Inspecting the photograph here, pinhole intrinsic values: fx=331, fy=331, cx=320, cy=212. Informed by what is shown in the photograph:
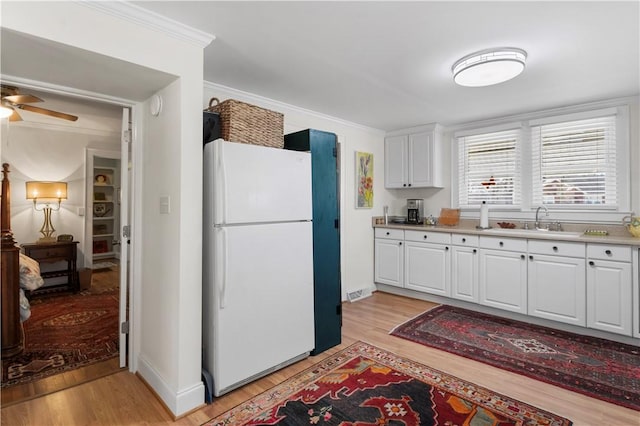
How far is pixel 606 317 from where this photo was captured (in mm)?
2992

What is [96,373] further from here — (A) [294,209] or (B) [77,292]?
(B) [77,292]

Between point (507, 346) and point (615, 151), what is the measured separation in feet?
7.69

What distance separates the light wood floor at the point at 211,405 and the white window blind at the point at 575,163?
7.46ft

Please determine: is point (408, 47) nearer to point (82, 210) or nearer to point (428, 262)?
point (428, 262)

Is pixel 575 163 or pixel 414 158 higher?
pixel 414 158

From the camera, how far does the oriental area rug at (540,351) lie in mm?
2330

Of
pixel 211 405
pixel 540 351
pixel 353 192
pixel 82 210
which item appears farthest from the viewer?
pixel 82 210

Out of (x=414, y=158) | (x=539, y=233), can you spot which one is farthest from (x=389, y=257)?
(x=539, y=233)

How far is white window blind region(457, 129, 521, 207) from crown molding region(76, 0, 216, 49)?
11.6 ft

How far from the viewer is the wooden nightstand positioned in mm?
4488

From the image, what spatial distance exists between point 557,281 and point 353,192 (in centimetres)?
242

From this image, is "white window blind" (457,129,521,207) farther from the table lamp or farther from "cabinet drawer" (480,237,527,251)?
the table lamp

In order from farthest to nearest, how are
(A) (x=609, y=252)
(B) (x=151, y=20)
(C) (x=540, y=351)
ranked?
(A) (x=609, y=252), (C) (x=540, y=351), (B) (x=151, y=20)

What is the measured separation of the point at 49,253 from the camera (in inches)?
181
